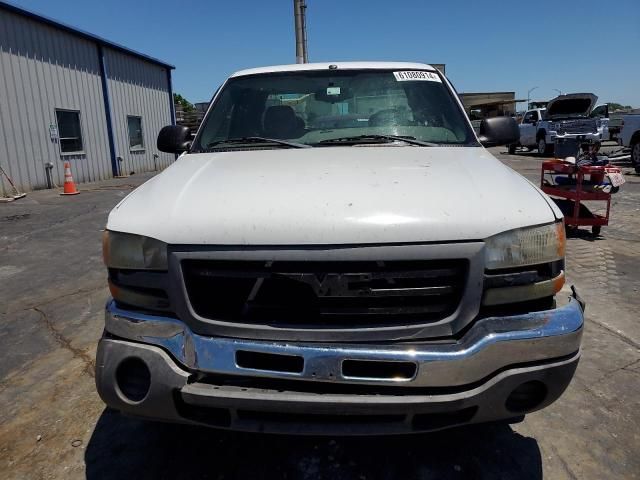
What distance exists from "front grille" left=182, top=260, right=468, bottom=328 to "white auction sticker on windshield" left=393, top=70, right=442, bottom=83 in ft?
6.44

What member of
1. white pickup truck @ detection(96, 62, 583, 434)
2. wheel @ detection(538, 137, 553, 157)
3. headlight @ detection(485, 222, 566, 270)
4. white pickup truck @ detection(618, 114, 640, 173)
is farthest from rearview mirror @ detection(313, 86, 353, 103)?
wheel @ detection(538, 137, 553, 157)

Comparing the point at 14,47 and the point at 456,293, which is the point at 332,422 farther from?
the point at 14,47

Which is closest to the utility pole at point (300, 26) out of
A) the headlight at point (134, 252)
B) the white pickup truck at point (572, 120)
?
the white pickup truck at point (572, 120)

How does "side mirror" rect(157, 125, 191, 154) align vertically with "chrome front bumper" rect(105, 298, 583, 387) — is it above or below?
above

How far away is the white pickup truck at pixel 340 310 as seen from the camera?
1.65m

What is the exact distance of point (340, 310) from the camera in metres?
1.73

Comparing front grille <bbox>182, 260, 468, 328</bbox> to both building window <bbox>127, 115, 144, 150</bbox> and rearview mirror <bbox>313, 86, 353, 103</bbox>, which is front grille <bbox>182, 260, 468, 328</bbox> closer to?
rearview mirror <bbox>313, 86, 353, 103</bbox>

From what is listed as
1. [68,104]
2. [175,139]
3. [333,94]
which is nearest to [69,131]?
[68,104]

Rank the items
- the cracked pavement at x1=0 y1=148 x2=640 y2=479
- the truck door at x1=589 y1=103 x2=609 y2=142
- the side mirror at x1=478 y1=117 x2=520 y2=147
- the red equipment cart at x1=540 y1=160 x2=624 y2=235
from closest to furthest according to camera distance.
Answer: the cracked pavement at x1=0 y1=148 x2=640 y2=479
the side mirror at x1=478 y1=117 x2=520 y2=147
the red equipment cart at x1=540 y1=160 x2=624 y2=235
the truck door at x1=589 y1=103 x2=609 y2=142

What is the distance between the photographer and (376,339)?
168 cm

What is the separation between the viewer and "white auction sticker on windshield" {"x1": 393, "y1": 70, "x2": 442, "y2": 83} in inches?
128

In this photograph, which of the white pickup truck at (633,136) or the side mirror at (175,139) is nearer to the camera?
the side mirror at (175,139)

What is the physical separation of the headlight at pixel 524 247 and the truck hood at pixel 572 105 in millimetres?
17413

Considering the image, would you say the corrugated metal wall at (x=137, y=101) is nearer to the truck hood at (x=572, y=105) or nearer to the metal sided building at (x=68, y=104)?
the metal sided building at (x=68, y=104)
